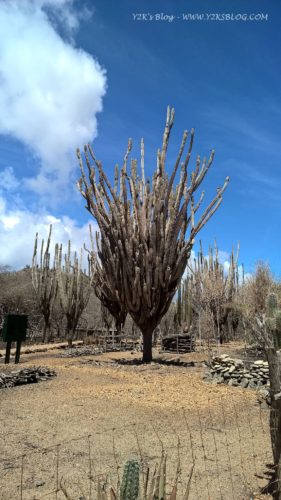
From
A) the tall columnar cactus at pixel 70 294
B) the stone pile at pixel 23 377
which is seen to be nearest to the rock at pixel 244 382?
the stone pile at pixel 23 377

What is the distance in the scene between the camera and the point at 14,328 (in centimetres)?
1112

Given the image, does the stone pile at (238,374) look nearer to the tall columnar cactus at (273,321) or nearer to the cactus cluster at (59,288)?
the tall columnar cactus at (273,321)

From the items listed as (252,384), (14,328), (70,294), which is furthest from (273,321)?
(70,294)

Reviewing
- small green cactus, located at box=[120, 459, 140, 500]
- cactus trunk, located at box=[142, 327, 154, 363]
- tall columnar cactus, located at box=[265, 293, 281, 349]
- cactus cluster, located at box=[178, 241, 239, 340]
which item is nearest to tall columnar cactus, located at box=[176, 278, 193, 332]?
cactus cluster, located at box=[178, 241, 239, 340]

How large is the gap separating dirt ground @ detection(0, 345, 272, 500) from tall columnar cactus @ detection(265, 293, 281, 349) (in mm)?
1265

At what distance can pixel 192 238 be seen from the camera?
11.4 meters

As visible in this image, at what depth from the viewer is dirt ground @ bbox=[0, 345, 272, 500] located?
12.2 feet

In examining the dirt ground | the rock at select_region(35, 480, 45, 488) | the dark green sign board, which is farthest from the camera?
the dark green sign board

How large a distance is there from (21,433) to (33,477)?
4.34ft

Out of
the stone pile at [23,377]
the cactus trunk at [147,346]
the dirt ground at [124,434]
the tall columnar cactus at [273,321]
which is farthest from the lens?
the cactus trunk at [147,346]

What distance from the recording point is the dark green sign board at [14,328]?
36.0 ft

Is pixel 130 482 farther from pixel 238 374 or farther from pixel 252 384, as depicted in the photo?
pixel 238 374

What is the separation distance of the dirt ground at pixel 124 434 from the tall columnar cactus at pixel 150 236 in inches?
104

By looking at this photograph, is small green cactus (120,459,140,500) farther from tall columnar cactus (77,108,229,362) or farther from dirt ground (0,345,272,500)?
tall columnar cactus (77,108,229,362)
